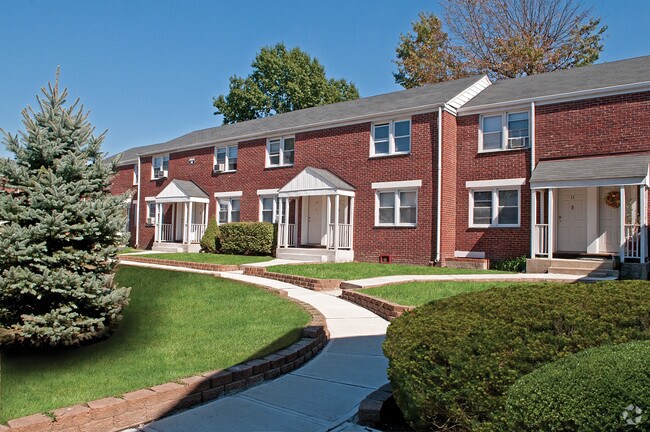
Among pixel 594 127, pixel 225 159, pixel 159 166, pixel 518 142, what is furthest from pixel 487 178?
pixel 159 166

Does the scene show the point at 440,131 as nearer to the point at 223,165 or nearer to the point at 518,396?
the point at 223,165

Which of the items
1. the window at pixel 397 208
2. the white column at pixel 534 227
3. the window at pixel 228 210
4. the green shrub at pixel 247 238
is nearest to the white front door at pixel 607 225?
the white column at pixel 534 227

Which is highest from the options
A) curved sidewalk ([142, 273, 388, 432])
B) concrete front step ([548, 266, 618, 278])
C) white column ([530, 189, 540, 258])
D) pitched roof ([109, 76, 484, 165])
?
pitched roof ([109, 76, 484, 165])

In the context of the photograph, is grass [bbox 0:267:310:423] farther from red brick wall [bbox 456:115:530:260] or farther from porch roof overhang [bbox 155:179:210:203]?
porch roof overhang [bbox 155:179:210:203]

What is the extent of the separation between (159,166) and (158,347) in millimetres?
25672

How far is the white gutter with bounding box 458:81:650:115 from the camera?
1609cm

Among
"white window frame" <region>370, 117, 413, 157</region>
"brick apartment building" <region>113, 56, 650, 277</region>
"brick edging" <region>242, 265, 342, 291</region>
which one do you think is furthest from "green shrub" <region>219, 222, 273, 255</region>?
"brick edging" <region>242, 265, 342, 291</region>

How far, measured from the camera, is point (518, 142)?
18.4m

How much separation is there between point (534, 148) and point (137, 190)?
910 inches

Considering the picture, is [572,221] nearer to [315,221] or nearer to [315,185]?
[315,185]

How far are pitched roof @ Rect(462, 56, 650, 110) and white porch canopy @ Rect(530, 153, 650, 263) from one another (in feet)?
7.92

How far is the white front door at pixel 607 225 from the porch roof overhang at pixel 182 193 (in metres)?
18.2

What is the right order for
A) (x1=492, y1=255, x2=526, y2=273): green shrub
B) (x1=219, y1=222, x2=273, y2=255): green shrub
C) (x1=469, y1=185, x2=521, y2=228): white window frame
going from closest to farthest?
(x1=492, y1=255, x2=526, y2=273): green shrub < (x1=469, y1=185, x2=521, y2=228): white window frame < (x1=219, y1=222, x2=273, y2=255): green shrub

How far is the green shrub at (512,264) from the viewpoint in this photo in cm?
1733
